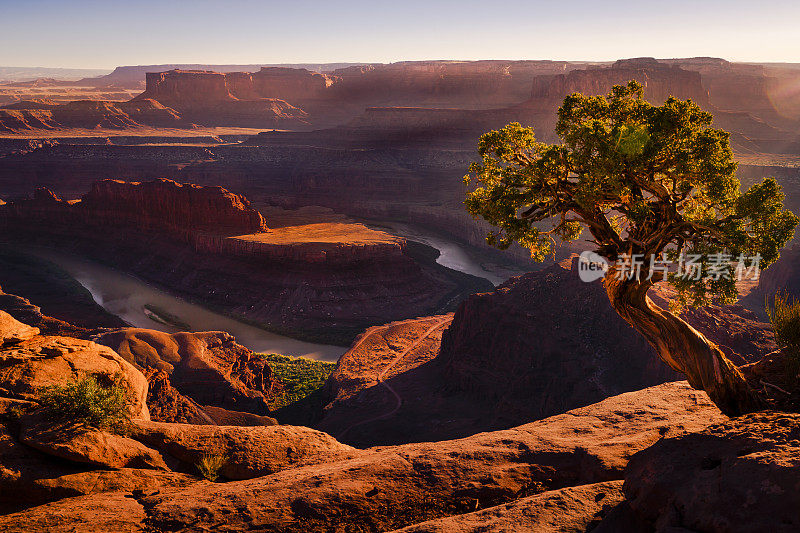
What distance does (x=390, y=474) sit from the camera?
34.6 ft

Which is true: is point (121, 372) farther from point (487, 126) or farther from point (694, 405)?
point (487, 126)

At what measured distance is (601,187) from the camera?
9.54 metres

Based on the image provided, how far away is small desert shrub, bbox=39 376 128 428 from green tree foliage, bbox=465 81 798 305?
830cm

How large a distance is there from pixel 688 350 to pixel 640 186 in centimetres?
319

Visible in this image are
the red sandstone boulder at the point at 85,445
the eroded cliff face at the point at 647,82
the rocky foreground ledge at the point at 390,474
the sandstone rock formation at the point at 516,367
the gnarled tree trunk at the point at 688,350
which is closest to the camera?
the rocky foreground ledge at the point at 390,474

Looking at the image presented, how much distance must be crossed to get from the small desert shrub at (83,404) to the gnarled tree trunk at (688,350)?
10.2m

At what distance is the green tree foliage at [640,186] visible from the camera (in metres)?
9.27

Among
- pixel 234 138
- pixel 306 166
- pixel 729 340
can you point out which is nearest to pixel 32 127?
pixel 234 138

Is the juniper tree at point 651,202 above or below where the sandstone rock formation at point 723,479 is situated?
above

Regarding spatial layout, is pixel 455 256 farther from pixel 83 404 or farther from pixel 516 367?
pixel 83 404

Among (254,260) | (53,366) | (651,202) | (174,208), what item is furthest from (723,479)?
(174,208)

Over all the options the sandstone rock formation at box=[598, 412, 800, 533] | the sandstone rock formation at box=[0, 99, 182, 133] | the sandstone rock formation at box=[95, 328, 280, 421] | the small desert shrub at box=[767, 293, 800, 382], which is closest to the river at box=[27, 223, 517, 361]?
the sandstone rock formation at box=[95, 328, 280, 421]

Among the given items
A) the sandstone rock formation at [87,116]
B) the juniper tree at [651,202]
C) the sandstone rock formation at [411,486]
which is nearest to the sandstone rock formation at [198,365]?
the sandstone rock formation at [411,486]

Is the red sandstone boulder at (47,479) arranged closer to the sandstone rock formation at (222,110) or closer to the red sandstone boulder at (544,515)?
the red sandstone boulder at (544,515)
